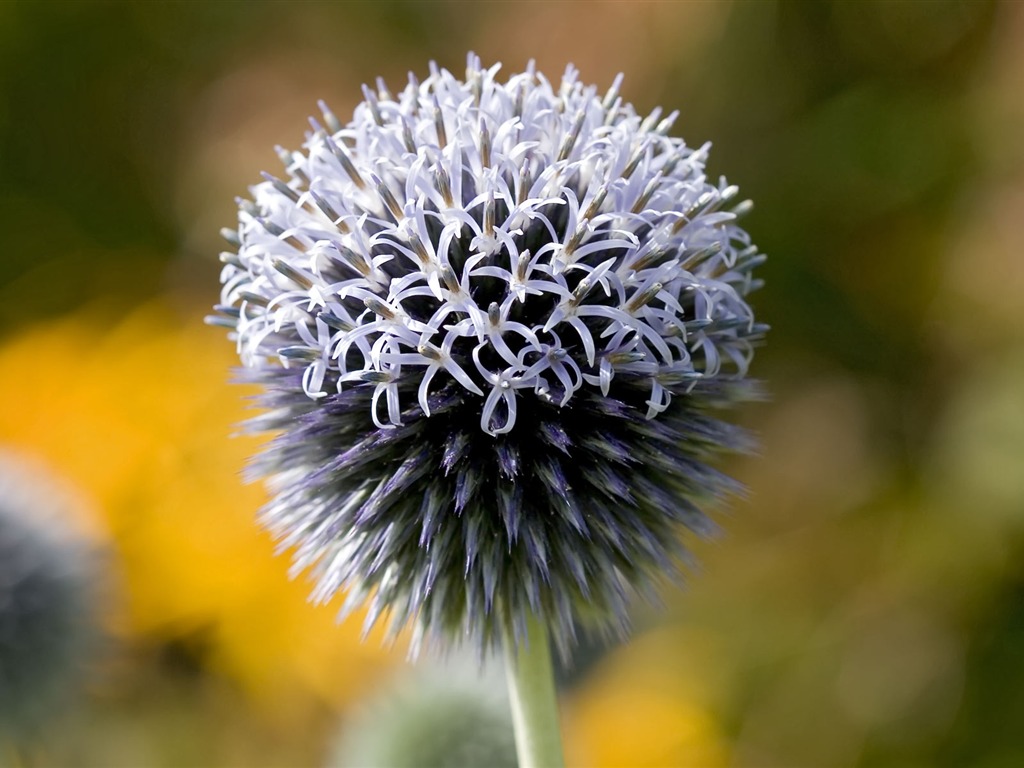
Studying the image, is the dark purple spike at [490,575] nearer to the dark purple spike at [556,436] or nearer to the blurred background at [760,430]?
the dark purple spike at [556,436]

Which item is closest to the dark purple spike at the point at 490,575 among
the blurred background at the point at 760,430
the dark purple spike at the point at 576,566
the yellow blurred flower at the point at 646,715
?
the dark purple spike at the point at 576,566

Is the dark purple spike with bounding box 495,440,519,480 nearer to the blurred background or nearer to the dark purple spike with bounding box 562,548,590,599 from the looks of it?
the dark purple spike with bounding box 562,548,590,599

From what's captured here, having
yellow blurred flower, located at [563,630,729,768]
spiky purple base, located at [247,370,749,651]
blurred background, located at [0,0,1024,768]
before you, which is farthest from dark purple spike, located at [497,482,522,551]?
yellow blurred flower, located at [563,630,729,768]

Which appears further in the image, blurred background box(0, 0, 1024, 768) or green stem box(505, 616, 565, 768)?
blurred background box(0, 0, 1024, 768)

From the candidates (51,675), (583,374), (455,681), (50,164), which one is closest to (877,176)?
(455,681)

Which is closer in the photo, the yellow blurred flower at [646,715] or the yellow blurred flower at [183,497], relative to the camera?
the yellow blurred flower at [646,715]
